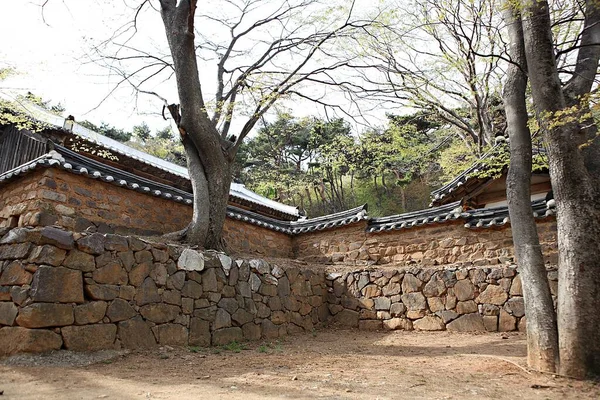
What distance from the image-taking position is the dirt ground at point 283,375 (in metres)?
2.72

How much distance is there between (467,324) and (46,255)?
6.31 metres

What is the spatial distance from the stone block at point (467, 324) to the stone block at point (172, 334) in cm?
454

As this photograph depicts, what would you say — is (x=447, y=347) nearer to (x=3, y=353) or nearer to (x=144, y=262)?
(x=144, y=262)

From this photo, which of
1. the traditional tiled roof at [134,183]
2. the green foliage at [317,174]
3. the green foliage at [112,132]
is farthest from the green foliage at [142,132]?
the traditional tiled roof at [134,183]

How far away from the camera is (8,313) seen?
3.52 meters

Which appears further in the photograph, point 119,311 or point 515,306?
point 515,306

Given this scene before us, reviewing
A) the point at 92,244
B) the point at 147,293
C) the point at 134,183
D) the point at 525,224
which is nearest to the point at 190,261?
the point at 147,293

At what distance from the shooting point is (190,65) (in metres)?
6.97

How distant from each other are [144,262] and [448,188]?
325 inches

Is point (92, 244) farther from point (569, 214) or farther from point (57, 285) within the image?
point (569, 214)

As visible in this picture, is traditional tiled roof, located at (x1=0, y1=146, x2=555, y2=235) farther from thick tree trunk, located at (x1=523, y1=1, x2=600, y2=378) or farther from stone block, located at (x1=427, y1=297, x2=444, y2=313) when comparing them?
thick tree trunk, located at (x1=523, y1=1, x2=600, y2=378)

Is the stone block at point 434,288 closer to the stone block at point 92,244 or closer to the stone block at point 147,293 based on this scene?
the stone block at point 147,293

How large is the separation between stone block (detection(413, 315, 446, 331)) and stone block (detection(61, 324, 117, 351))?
5.10 m

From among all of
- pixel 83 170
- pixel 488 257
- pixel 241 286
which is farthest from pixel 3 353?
pixel 488 257
